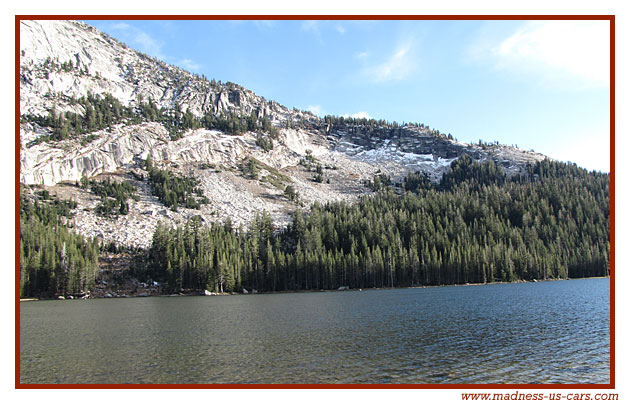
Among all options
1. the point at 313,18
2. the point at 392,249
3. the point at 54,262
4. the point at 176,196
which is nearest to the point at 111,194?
the point at 176,196

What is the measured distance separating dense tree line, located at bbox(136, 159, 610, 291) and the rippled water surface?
6408cm

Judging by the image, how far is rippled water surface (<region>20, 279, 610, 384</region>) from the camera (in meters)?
23.7

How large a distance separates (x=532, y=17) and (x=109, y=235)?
151 meters

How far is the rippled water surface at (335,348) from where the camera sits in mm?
23672

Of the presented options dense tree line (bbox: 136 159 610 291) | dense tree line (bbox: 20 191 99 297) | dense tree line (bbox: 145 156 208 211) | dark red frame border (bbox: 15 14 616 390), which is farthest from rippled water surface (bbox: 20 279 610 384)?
dense tree line (bbox: 145 156 208 211)

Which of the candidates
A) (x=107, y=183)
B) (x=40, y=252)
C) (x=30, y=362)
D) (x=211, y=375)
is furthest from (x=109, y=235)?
(x=211, y=375)

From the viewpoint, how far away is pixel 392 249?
417 ft

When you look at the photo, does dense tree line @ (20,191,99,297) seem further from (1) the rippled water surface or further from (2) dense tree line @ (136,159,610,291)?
(1) the rippled water surface

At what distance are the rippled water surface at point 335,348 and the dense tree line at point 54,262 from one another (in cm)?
5861

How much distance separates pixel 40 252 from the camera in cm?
10688

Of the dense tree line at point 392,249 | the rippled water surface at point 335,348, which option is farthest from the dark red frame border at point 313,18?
the dense tree line at point 392,249

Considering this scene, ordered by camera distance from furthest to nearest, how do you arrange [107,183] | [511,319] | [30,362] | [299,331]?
[107,183]
[511,319]
[299,331]
[30,362]
